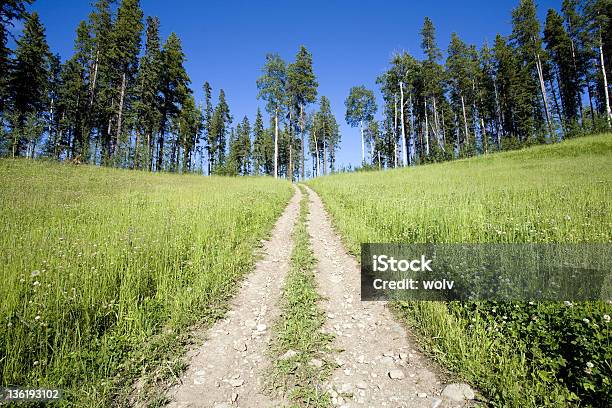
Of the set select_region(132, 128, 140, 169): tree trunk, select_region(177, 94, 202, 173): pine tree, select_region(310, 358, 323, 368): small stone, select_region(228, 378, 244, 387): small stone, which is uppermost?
select_region(177, 94, 202, 173): pine tree

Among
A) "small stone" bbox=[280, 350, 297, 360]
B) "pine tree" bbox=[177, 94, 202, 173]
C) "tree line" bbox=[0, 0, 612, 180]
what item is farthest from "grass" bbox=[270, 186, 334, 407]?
"pine tree" bbox=[177, 94, 202, 173]

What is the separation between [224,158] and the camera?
210 ft

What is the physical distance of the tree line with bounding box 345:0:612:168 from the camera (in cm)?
3281

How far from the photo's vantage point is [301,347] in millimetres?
3248

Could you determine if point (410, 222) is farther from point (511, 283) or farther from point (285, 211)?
point (285, 211)

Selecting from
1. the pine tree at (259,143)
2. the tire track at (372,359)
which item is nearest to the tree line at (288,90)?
the pine tree at (259,143)

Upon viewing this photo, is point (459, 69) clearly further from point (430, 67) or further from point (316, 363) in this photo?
point (316, 363)

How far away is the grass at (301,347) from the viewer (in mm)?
2646

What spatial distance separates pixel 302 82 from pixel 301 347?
40308 mm

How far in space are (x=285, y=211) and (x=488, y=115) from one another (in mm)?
51866

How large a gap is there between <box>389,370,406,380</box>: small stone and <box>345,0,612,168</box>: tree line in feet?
114

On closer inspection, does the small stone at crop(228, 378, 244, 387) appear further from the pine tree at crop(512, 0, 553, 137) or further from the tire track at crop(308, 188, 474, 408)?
the pine tree at crop(512, 0, 553, 137)

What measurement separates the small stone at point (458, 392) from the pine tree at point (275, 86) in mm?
33440

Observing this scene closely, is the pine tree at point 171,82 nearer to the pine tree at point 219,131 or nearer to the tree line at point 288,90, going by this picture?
the tree line at point 288,90
